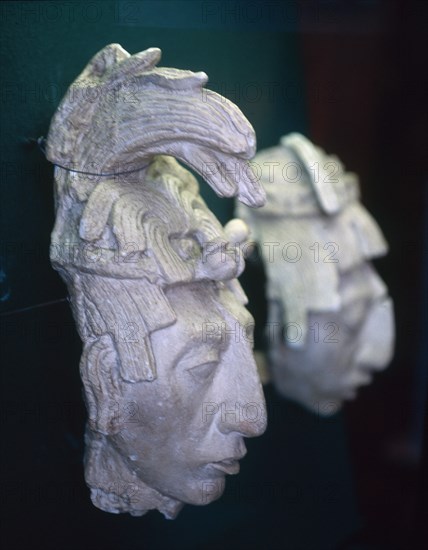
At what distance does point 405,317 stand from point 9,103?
1.55 metres

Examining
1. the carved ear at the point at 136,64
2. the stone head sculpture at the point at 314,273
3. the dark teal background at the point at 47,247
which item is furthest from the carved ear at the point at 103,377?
the stone head sculpture at the point at 314,273

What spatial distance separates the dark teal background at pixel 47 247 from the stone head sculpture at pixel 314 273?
0.41ft

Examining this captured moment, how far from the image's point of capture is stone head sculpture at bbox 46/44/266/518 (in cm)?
100

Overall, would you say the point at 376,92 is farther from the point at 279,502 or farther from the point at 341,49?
the point at 279,502

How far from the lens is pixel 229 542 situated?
158cm

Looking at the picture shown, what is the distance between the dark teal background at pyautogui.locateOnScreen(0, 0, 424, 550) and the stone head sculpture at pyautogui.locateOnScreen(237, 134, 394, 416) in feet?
0.41

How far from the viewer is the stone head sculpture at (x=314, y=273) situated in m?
1.55

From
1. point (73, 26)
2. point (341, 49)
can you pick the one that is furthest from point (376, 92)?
point (73, 26)

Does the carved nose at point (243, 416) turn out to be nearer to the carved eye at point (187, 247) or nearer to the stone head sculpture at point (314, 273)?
the carved eye at point (187, 247)

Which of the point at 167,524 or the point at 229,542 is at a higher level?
the point at 167,524

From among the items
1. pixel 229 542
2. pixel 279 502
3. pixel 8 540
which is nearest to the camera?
pixel 8 540

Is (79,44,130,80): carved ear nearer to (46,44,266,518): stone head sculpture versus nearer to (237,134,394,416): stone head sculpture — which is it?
(46,44,266,518): stone head sculpture

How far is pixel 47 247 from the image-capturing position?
122cm

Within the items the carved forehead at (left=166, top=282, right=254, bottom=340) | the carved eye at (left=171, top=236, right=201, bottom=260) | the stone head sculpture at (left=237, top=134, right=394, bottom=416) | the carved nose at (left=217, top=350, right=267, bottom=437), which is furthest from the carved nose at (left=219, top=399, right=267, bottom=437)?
the stone head sculpture at (left=237, top=134, right=394, bottom=416)
